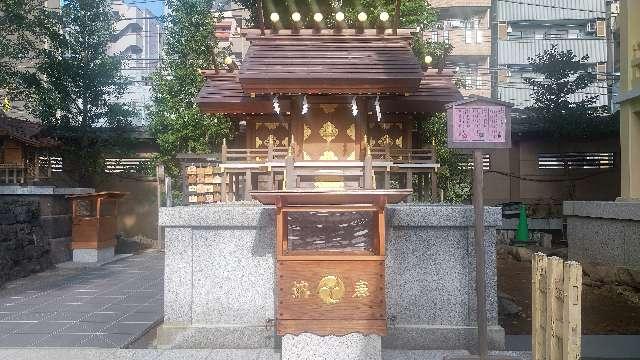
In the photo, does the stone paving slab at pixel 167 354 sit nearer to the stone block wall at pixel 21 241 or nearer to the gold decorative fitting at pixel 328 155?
the gold decorative fitting at pixel 328 155

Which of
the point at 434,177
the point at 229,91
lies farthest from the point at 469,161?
the point at 229,91

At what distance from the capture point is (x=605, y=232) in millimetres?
14211

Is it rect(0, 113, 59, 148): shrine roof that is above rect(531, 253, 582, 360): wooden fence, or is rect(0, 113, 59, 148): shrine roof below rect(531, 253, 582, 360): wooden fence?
above

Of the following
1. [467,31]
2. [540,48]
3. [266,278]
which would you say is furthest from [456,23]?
[266,278]

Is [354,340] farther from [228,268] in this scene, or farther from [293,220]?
[228,268]

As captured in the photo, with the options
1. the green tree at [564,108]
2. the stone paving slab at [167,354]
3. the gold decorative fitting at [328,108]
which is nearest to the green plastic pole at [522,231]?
the green tree at [564,108]

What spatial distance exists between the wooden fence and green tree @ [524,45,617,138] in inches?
771

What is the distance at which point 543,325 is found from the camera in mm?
5914

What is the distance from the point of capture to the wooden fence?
16.5 feet

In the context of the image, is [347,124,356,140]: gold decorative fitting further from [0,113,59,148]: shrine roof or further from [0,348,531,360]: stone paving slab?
[0,113,59,148]: shrine roof

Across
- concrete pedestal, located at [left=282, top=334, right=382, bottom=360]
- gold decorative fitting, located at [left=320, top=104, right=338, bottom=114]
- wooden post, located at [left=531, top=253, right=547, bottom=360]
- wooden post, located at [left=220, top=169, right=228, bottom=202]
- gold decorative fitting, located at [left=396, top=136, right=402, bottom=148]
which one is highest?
gold decorative fitting, located at [left=320, top=104, right=338, bottom=114]

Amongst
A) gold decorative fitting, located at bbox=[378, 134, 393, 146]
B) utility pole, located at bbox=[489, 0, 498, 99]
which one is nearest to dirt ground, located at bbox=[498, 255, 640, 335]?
gold decorative fitting, located at bbox=[378, 134, 393, 146]

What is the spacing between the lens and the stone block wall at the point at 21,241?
16344 millimetres

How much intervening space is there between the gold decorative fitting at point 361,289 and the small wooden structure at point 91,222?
619 inches
